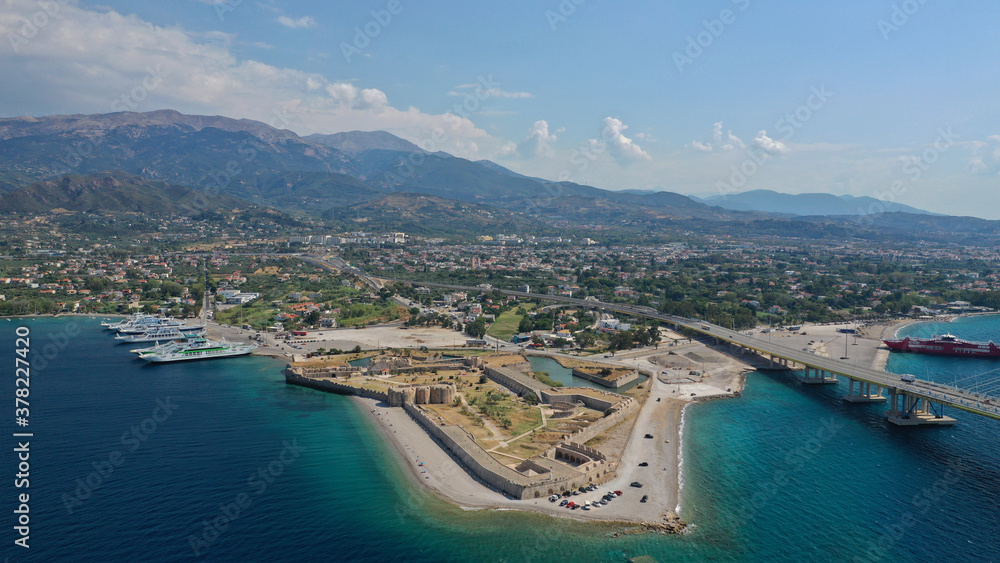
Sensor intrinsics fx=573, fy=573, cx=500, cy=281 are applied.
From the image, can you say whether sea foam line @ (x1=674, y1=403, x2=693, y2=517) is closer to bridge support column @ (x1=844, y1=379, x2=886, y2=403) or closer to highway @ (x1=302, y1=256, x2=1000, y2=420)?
bridge support column @ (x1=844, y1=379, x2=886, y2=403)

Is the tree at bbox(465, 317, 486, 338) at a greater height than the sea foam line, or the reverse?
the tree at bbox(465, 317, 486, 338)

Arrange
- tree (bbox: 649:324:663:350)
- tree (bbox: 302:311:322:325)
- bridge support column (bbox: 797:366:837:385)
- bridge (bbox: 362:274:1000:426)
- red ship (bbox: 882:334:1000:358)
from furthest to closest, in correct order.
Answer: tree (bbox: 302:311:322:325)
tree (bbox: 649:324:663:350)
red ship (bbox: 882:334:1000:358)
bridge support column (bbox: 797:366:837:385)
bridge (bbox: 362:274:1000:426)

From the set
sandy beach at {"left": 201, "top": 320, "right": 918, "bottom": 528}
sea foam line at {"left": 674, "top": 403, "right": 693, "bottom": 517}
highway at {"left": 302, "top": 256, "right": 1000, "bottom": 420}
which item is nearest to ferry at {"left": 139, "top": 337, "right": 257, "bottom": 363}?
sandy beach at {"left": 201, "top": 320, "right": 918, "bottom": 528}

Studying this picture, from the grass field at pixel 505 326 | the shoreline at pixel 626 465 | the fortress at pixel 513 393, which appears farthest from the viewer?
the grass field at pixel 505 326

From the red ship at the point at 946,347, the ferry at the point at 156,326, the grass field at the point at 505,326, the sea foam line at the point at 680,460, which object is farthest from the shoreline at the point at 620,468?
the ferry at the point at 156,326

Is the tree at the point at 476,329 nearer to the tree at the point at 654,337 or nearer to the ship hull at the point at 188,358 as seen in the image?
the tree at the point at 654,337

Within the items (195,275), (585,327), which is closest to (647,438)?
(585,327)

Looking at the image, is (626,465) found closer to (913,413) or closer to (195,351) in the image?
(913,413)

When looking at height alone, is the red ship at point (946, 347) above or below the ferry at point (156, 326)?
above
